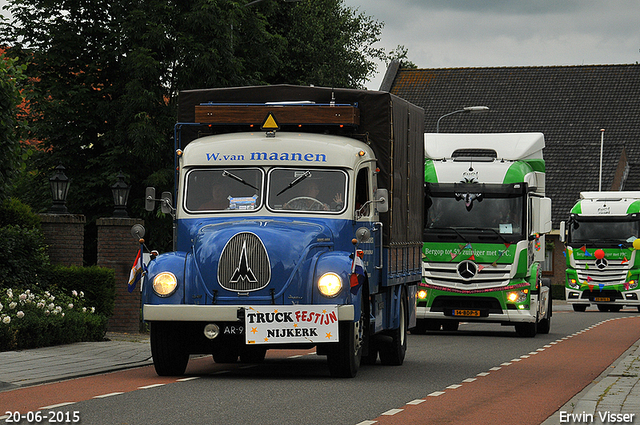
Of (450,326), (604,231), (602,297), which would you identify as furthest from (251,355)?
(602,297)

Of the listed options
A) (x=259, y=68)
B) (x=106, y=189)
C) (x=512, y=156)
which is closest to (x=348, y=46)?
(x=259, y=68)

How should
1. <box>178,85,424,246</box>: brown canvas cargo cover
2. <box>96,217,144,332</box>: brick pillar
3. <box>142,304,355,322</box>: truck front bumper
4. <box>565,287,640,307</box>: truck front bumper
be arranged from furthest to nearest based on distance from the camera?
1. <box>565,287,640,307</box>: truck front bumper
2. <box>96,217,144,332</box>: brick pillar
3. <box>178,85,424,246</box>: brown canvas cargo cover
4. <box>142,304,355,322</box>: truck front bumper

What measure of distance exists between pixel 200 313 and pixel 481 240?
12520 mm

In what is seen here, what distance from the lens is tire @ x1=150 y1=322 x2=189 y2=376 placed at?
13.6m

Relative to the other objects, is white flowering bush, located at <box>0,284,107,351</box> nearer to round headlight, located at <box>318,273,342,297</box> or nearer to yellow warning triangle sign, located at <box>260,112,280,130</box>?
yellow warning triangle sign, located at <box>260,112,280,130</box>

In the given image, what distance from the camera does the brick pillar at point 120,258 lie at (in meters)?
22.5

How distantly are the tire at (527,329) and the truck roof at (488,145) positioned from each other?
12.0 feet

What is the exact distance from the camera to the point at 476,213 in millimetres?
24703

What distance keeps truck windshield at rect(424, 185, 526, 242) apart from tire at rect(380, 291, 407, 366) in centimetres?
775

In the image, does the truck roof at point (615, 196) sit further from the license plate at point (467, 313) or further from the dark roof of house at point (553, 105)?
the dark roof of house at point (553, 105)

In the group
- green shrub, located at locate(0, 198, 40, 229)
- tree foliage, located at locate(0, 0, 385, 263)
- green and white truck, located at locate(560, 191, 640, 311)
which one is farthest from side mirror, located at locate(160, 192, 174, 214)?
green and white truck, located at locate(560, 191, 640, 311)

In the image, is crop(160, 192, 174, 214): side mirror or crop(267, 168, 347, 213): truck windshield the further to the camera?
crop(160, 192, 174, 214): side mirror

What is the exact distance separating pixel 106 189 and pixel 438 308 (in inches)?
599

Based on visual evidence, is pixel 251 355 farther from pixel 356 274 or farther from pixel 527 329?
pixel 527 329
